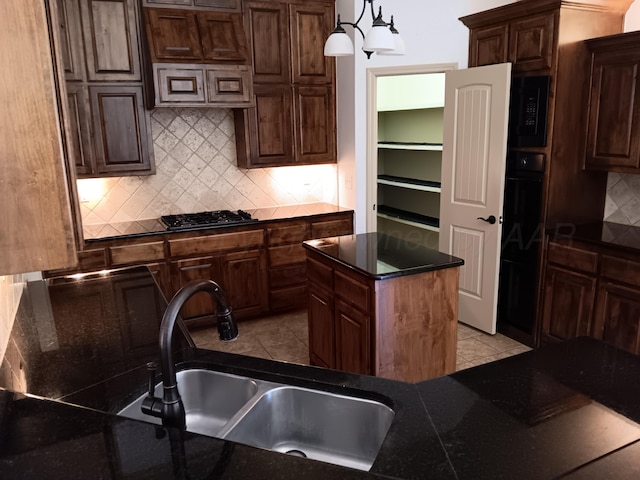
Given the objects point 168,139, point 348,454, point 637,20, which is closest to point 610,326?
point 637,20

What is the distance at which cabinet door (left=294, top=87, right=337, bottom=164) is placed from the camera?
14.4 ft

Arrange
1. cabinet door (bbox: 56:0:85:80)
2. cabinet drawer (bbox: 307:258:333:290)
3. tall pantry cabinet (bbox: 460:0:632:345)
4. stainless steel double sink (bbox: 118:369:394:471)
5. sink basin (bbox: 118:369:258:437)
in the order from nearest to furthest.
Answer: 1. stainless steel double sink (bbox: 118:369:394:471)
2. sink basin (bbox: 118:369:258:437)
3. cabinet drawer (bbox: 307:258:333:290)
4. tall pantry cabinet (bbox: 460:0:632:345)
5. cabinet door (bbox: 56:0:85:80)

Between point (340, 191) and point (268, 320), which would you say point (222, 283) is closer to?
point (268, 320)

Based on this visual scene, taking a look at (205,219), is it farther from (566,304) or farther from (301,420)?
(301,420)

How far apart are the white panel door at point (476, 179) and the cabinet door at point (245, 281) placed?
5.24 feet

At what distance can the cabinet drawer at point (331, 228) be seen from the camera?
4379 mm

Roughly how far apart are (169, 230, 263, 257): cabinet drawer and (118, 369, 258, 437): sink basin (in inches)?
98.3

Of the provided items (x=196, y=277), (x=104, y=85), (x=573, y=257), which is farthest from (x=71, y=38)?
(x=573, y=257)

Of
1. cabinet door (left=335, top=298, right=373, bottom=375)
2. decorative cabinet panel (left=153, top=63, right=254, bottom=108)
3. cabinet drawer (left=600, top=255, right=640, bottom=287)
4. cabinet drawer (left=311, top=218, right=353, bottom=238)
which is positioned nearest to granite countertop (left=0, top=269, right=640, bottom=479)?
cabinet door (left=335, top=298, right=373, bottom=375)

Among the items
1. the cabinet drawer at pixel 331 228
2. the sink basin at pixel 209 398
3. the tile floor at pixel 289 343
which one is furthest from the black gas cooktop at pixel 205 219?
the sink basin at pixel 209 398

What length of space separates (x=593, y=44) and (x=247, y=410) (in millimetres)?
3408

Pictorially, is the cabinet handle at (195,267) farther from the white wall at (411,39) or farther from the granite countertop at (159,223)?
the white wall at (411,39)

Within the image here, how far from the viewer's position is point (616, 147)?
3.31 m

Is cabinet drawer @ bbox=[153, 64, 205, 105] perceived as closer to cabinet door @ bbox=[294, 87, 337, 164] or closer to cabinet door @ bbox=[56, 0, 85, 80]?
cabinet door @ bbox=[56, 0, 85, 80]
